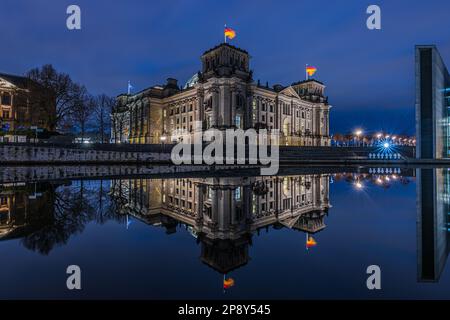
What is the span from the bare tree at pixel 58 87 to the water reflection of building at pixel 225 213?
43779 millimetres

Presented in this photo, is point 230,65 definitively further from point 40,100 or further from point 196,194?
point 196,194

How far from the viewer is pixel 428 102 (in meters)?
50.6

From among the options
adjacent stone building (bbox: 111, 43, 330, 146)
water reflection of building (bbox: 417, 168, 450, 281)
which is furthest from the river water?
adjacent stone building (bbox: 111, 43, 330, 146)

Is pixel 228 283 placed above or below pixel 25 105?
below

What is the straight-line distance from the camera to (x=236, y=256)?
5477 mm

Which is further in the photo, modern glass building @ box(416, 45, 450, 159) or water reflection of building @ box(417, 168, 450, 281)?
modern glass building @ box(416, 45, 450, 159)

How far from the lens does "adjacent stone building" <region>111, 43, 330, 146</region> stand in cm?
6581

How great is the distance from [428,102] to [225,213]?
5822 cm

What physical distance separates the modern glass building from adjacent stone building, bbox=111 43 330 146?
35289 mm

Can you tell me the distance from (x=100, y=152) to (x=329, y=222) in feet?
126

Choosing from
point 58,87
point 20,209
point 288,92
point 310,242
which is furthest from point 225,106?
point 310,242

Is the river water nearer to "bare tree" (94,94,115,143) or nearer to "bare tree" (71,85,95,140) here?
"bare tree" (71,85,95,140)

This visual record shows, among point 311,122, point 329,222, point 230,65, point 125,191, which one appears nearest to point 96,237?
point 329,222

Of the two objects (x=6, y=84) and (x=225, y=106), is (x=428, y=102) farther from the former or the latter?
(x=6, y=84)
